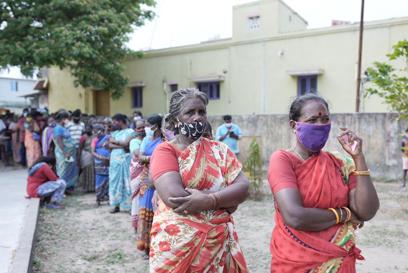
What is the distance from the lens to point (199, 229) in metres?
2.02

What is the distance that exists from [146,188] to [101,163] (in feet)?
11.1

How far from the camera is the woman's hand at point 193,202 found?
77.0 inches

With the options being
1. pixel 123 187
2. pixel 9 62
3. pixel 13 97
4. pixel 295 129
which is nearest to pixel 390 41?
pixel 123 187

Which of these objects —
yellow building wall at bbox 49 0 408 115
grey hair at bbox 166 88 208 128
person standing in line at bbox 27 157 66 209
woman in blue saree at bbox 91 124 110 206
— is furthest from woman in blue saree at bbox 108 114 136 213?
yellow building wall at bbox 49 0 408 115

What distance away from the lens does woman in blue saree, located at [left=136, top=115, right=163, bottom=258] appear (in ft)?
14.1

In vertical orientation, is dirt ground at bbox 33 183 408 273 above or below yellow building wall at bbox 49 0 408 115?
below

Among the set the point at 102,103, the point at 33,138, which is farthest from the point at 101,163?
the point at 102,103

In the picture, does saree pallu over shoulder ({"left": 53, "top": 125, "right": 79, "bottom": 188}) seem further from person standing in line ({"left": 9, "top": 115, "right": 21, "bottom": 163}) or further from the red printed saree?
the red printed saree

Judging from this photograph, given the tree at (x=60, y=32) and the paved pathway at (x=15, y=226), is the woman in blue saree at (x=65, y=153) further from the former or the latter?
the tree at (x=60, y=32)

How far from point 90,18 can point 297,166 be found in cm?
1199

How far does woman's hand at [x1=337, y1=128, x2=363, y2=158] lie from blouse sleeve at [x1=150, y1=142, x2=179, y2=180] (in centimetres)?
84

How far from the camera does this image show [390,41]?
1307cm

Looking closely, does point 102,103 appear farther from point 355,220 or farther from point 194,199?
point 355,220

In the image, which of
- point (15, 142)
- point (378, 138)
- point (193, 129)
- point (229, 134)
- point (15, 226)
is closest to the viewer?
point (193, 129)
